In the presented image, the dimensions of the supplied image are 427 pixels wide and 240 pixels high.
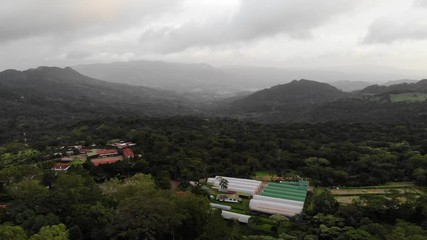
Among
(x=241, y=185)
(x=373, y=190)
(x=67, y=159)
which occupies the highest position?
(x=67, y=159)

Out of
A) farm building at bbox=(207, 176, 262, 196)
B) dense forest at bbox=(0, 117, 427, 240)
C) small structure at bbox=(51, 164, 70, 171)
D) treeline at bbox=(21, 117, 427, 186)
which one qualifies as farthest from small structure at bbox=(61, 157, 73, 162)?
farm building at bbox=(207, 176, 262, 196)

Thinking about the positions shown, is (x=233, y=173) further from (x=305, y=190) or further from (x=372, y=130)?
(x=372, y=130)

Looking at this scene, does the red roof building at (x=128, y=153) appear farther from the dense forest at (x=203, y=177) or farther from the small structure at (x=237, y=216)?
the small structure at (x=237, y=216)

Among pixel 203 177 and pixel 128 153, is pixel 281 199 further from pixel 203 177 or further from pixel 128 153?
pixel 128 153

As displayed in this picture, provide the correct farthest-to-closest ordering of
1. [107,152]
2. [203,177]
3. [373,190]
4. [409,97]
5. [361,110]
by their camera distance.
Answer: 1. [409,97]
2. [361,110]
3. [107,152]
4. [203,177]
5. [373,190]

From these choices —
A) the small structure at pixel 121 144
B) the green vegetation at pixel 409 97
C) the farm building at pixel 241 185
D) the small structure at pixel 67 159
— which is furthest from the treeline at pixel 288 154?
the green vegetation at pixel 409 97

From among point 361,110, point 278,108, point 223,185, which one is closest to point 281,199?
point 223,185

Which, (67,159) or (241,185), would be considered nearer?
(241,185)
